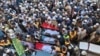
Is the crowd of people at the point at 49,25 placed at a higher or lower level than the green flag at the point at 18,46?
higher

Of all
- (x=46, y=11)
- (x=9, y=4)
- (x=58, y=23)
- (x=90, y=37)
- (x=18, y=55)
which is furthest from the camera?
(x=9, y=4)

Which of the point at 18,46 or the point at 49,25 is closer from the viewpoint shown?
the point at 18,46

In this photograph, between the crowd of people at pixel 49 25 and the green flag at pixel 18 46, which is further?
the crowd of people at pixel 49 25

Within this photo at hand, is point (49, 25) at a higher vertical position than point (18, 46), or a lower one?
higher

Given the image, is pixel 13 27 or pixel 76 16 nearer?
pixel 13 27

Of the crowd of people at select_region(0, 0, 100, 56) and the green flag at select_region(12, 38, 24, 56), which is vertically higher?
the crowd of people at select_region(0, 0, 100, 56)

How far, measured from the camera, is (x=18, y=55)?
743 cm

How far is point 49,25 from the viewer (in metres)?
9.07

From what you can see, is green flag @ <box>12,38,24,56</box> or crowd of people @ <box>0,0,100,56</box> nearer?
green flag @ <box>12,38,24,56</box>

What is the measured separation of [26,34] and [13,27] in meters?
0.64

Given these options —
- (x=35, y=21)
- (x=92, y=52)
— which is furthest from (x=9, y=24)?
(x=92, y=52)

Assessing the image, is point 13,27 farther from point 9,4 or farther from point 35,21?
point 9,4

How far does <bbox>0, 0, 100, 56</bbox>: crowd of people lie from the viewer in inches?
307

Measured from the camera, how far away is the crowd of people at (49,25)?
7.80 meters
